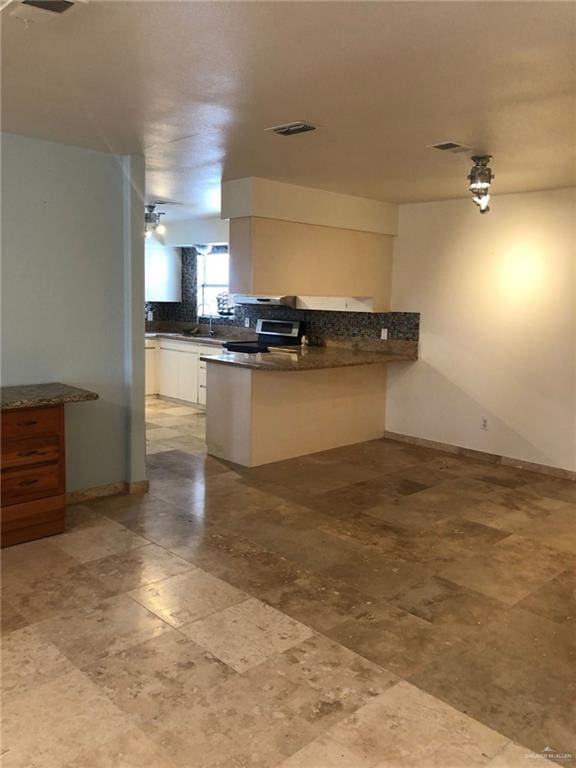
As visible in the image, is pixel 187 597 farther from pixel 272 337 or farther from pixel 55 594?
pixel 272 337

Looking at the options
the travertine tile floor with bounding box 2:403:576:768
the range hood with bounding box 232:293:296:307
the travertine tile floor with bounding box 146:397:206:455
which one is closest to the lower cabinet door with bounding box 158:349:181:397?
the travertine tile floor with bounding box 146:397:206:455

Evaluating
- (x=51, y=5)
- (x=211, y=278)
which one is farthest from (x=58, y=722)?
(x=211, y=278)

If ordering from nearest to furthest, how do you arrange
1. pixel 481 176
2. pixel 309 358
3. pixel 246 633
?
pixel 246 633
pixel 481 176
pixel 309 358

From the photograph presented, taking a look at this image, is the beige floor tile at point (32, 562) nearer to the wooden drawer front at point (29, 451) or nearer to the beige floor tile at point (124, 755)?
the wooden drawer front at point (29, 451)

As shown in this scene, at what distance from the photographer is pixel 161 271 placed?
8.80m

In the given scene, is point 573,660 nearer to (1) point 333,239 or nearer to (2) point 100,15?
(2) point 100,15

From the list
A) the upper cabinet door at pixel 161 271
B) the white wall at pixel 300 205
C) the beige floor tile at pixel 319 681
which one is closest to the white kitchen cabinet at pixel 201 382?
the upper cabinet door at pixel 161 271

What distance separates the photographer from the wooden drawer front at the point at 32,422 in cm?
355

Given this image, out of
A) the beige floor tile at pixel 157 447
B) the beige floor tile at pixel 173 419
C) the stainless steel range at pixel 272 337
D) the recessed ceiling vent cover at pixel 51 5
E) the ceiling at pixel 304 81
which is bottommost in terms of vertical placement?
the beige floor tile at pixel 157 447

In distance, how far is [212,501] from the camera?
4590 millimetres

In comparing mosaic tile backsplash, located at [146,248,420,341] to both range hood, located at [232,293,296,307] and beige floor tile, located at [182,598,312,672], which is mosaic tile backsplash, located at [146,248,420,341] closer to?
range hood, located at [232,293,296,307]

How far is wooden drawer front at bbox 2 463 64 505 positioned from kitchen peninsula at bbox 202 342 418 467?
1.98m

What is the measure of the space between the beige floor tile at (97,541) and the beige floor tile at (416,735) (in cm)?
189

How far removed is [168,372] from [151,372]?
0.30 m
